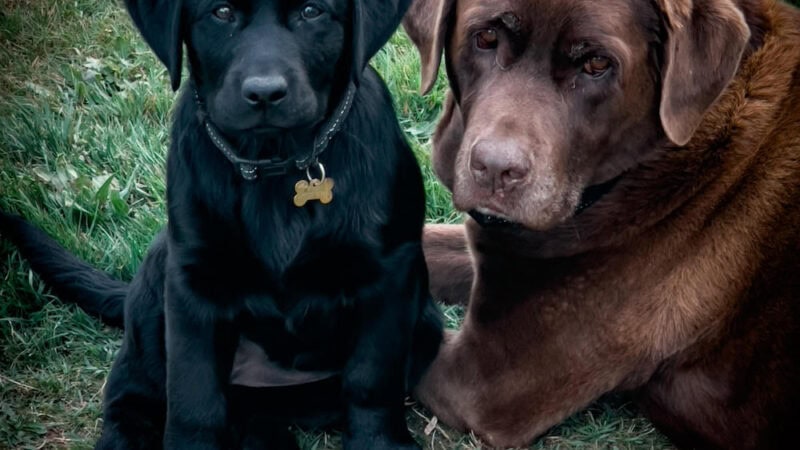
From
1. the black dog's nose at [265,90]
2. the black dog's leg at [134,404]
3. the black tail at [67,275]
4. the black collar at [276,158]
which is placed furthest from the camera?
the black tail at [67,275]

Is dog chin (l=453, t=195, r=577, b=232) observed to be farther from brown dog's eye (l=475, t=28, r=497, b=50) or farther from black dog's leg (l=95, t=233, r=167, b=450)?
black dog's leg (l=95, t=233, r=167, b=450)

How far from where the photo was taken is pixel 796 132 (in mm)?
2922

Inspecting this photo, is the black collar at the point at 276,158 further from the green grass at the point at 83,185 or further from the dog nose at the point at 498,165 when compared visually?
the green grass at the point at 83,185

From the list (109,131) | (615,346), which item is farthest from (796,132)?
(109,131)

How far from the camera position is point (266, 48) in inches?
106

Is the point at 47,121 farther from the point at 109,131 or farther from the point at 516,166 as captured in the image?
the point at 516,166

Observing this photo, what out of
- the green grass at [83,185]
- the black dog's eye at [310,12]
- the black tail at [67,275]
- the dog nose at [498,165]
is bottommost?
the green grass at [83,185]

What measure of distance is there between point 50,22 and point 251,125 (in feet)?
10.4

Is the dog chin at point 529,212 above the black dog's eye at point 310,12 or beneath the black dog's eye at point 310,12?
beneath

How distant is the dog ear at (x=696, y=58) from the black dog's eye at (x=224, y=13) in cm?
104

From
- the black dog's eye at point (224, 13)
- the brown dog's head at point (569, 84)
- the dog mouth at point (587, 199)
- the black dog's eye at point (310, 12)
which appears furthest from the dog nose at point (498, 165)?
the black dog's eye at point (224, 13)

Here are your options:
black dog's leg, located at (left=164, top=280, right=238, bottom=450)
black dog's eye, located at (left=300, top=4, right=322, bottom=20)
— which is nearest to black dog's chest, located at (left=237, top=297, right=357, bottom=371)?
black dog's leg, located at (left=164, top=280, right=238, bottom=450)

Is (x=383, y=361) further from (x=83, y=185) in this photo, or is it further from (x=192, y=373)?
(x=83, y=185)

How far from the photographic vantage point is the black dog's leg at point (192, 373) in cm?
292
